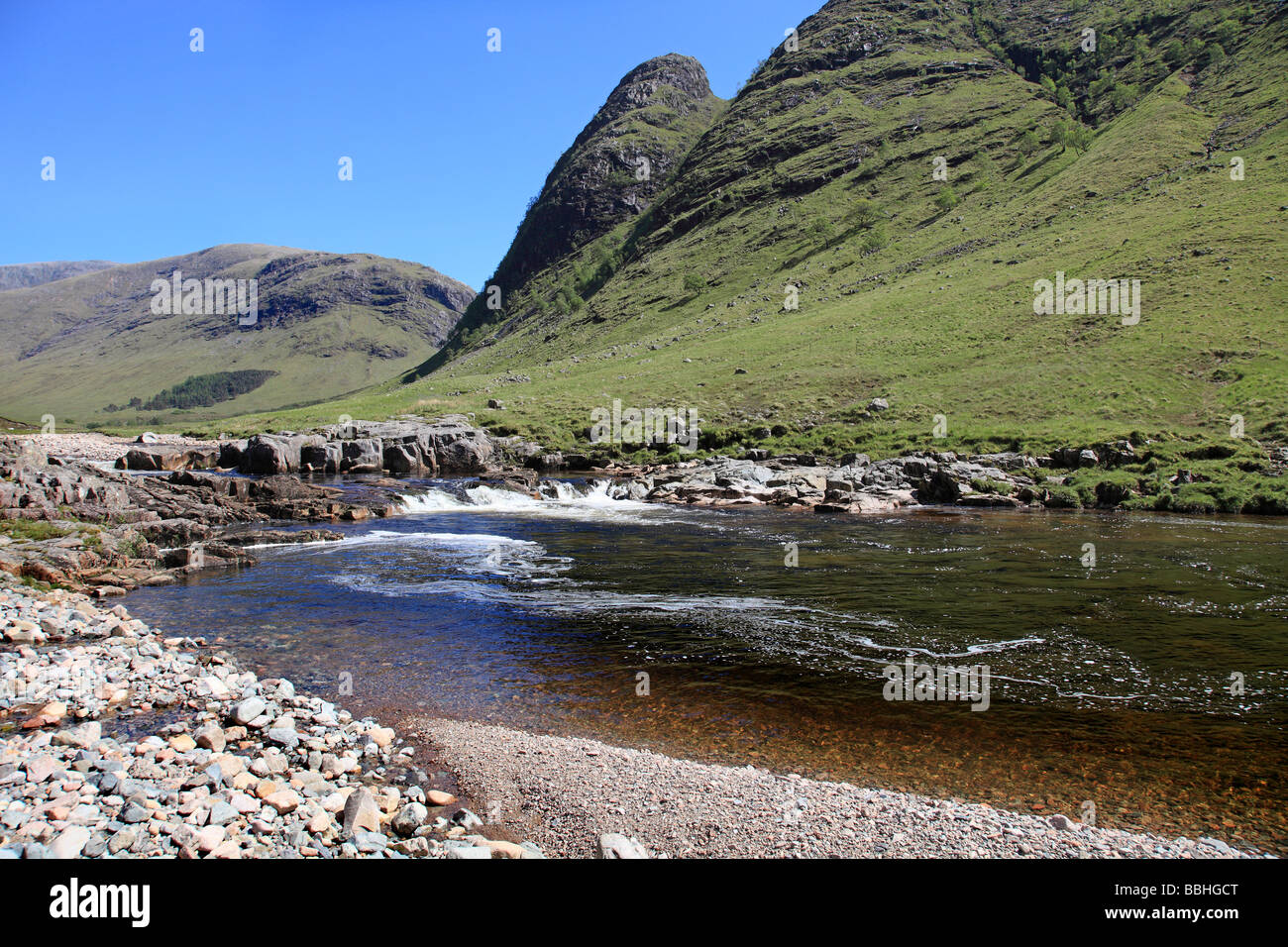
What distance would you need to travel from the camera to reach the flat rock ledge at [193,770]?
238 inches

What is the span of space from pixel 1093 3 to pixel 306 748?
185 m

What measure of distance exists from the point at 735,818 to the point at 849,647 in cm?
745

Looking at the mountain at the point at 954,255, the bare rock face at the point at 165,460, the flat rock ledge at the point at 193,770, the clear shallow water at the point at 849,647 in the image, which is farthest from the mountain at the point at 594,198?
the flat rock ledge at the point at 193,770

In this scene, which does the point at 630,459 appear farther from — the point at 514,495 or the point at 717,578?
the point at 717,578

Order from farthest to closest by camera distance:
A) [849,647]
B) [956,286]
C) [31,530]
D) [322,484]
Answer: [956,286], [322,484], [31,530], [849,647]

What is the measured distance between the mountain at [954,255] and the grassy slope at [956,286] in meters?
0.36

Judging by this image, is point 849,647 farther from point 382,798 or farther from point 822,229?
point 822,229

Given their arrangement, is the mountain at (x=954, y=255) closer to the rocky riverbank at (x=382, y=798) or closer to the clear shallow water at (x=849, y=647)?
the clear shallow water at (x=849, y=647)

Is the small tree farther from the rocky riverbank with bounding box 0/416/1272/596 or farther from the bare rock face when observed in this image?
the bare rock face

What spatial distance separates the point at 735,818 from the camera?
23.7 feet

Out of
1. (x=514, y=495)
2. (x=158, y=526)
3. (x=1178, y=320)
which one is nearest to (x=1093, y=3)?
(x=1178, y=320)

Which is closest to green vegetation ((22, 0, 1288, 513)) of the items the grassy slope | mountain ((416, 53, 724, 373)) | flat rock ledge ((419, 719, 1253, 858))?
the grassy slope

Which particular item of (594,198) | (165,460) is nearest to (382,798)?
(165,460)
